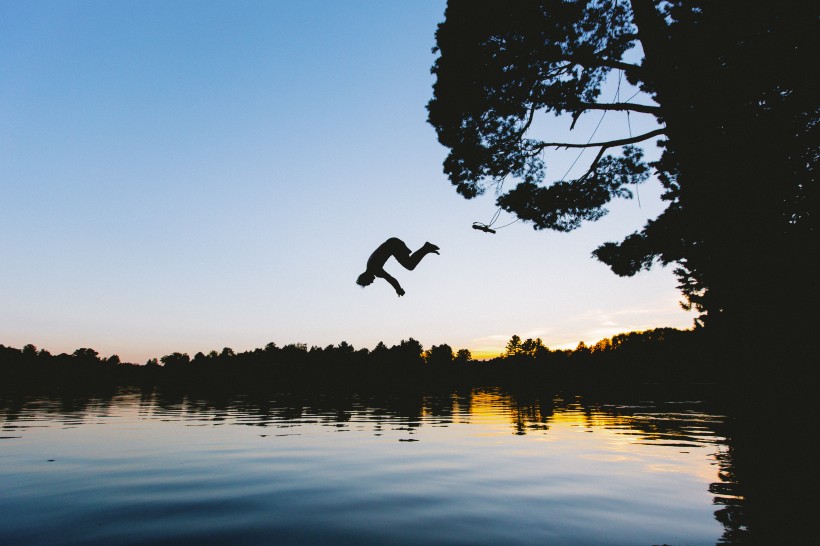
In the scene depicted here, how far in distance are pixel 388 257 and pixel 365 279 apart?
1.71 ft

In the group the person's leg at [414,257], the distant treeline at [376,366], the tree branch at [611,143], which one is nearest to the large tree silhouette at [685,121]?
the tree branch at [611,143]

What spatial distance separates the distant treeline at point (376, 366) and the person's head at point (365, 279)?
76.4 meters

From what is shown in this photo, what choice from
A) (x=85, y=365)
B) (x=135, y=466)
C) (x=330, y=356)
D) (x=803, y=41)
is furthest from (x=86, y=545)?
(x=85, y=365)

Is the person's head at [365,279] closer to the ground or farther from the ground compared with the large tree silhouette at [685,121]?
closer to the ground

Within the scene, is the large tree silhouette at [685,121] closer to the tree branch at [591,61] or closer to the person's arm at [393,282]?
the tree branch at [591,61]

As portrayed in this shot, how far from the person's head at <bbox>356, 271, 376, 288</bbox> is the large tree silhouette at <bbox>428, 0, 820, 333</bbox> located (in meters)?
4.56

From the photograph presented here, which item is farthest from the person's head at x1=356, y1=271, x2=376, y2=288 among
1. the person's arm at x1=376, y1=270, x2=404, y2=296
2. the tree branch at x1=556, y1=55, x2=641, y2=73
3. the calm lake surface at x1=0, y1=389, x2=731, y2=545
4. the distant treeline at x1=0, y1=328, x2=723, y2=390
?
the distant treeline at x1=0, y1=328, x2=723, y2=390

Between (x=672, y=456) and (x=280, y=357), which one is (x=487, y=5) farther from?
(x=280, y=357)

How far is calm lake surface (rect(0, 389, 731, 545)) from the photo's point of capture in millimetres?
3732

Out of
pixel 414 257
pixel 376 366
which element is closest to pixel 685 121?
pixel 414 257

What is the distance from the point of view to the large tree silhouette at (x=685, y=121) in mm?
4707

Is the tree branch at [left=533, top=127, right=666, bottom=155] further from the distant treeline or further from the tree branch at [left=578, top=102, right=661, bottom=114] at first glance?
the distant treeline

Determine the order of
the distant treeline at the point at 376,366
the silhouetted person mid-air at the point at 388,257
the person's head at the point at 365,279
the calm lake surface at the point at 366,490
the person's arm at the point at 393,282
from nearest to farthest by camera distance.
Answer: the calm lake surface at the point at 366,490, the silhouetted person mid-air at the point at 388,257, the person's head at the point at 365,279, the person's arm at the point at 393,282, the distant treeline at the point at 376,366

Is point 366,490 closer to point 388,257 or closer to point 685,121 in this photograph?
point 388,257
